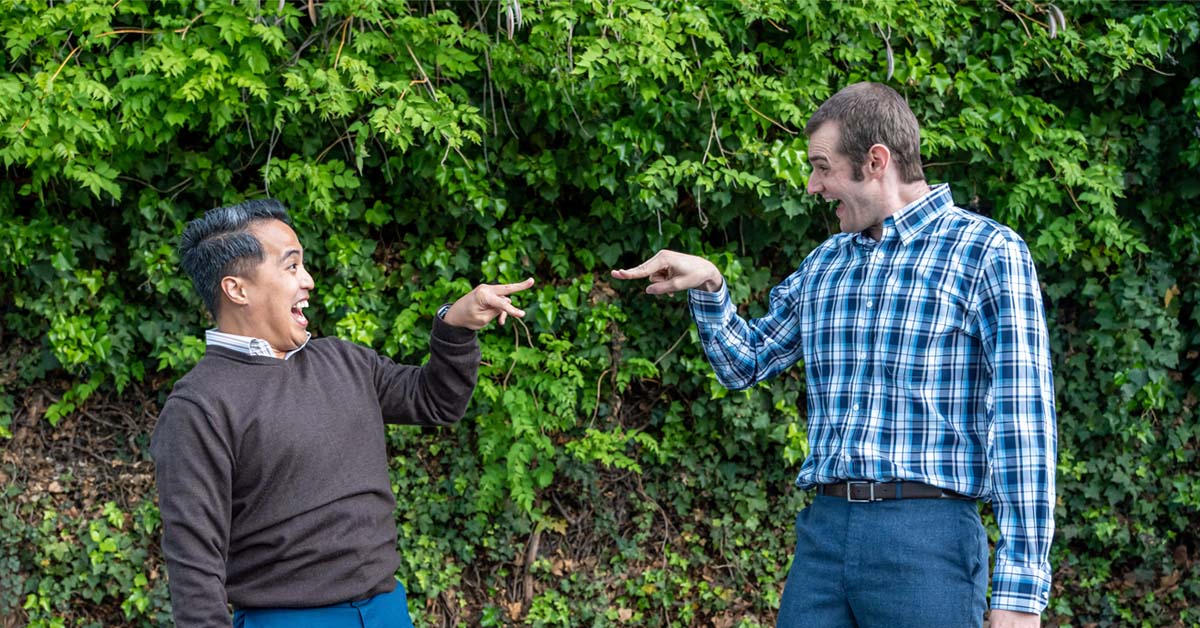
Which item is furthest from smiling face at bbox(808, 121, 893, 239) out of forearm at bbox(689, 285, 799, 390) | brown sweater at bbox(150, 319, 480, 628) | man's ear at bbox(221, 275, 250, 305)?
man's ear at bbox(221, 275, 250, 305)

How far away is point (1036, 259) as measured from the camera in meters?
4.70

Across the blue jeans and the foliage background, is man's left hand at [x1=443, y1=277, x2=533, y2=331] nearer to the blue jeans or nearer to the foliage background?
the blue jeans

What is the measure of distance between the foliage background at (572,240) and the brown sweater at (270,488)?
1.72 metres

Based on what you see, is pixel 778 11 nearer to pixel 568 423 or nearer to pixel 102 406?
pixel 568 423

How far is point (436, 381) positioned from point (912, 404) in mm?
1178

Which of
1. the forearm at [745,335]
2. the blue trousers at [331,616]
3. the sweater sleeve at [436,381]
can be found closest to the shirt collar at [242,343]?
the sweater sleeve at [436,381]

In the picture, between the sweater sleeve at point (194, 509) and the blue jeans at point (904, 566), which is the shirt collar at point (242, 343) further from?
the blue jeans at point (904, 566)

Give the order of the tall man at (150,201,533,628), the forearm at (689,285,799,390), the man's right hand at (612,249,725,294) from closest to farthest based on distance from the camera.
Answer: the tall man at (150,201,533,628), the man's right hand at (612,249,725,294), the forearm at (689,285,799,390)

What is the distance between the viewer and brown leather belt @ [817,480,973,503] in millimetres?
2357

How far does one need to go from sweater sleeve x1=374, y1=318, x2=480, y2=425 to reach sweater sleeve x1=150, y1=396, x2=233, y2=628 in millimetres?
512

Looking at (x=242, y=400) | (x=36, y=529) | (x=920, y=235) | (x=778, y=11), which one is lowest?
(x=36, y=529)

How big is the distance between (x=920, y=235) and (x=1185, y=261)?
3.07 m

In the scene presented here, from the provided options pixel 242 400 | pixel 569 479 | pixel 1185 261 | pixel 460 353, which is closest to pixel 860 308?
pixel 460 353

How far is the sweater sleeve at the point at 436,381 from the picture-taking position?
2.72 m
